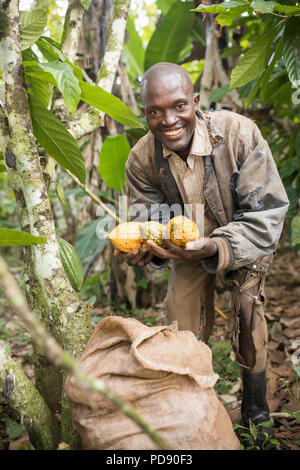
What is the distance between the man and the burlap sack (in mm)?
378

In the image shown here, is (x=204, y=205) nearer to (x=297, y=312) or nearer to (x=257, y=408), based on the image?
(x=257, y=408)

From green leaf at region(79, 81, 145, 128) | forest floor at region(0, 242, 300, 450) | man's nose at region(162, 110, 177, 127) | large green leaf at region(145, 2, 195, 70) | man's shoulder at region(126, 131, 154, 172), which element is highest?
large green leaf at region(145, 2, 195, 70)

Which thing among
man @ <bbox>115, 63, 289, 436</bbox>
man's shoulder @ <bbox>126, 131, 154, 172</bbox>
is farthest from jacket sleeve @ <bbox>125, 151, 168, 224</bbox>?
man @ <bbox>115, 63, 289, 436</bbox>

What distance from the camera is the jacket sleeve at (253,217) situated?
1.58m

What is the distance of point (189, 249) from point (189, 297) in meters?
0.57

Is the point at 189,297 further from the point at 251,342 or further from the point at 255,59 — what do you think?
the point at 255,59

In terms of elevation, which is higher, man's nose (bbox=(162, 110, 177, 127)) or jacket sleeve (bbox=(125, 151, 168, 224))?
man's nose (bbox=(162, 110, 177, 127))

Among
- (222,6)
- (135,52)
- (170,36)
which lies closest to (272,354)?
(222,6)

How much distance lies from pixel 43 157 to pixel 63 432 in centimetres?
110

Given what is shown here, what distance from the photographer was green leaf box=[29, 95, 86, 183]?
1.57 m

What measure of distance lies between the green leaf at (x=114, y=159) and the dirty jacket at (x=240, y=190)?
0.81m

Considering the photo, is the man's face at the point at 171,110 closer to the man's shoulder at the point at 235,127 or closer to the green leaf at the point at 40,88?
the man's shoulder at the point at 235,127

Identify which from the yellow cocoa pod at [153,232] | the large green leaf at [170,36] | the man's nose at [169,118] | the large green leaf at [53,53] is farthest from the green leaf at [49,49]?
the large green leaf at [170,36]

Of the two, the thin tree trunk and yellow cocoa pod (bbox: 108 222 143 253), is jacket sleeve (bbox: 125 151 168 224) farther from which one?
the thin tree trunk
